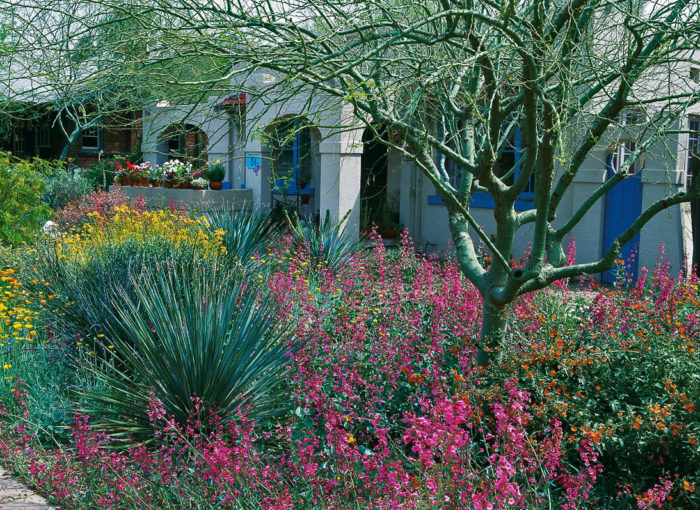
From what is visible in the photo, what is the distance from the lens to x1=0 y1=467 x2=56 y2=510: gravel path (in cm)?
362

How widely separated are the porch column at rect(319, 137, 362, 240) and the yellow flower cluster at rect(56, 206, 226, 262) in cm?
322

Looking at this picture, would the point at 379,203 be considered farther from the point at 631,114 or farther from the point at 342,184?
the point at 631,114

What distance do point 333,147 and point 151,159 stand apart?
9474 mm

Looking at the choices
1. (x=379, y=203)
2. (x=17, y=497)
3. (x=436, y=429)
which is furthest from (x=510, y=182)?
(x=17, y=497)

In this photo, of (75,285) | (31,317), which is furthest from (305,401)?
(31,317)

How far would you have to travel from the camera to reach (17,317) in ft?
19.4

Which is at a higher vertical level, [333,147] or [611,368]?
[333,147]

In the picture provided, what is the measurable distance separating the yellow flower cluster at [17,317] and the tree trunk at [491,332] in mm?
3326

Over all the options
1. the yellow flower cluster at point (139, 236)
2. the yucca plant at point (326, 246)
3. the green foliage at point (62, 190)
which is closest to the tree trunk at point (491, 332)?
the yellow flower cluster at point (139, 236)

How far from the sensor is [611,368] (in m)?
4.30

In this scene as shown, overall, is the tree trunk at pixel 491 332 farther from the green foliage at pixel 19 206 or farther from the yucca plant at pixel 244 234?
the green foliage at pixel 19 206

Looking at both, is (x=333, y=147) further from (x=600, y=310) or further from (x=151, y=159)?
(x=151, y=159)

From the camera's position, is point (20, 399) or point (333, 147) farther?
point (333, 147)

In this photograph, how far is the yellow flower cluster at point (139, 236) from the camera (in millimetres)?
6797
